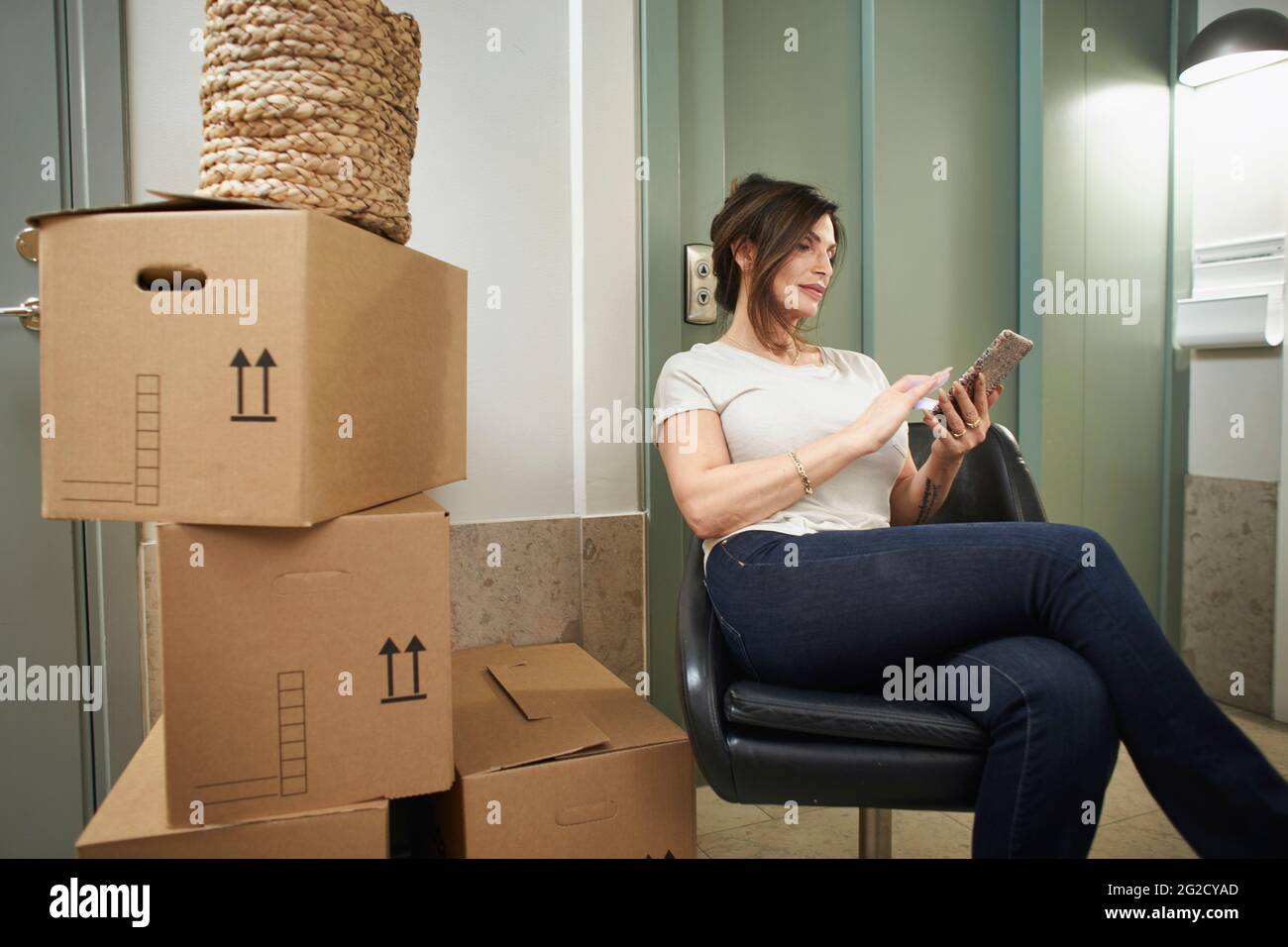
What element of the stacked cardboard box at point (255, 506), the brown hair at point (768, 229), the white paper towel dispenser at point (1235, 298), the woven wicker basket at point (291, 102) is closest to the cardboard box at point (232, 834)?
the stacked cardboard box at point (255, 506)

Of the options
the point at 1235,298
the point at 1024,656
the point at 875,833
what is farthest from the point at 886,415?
the point at 1235,298

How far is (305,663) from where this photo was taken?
1.02m

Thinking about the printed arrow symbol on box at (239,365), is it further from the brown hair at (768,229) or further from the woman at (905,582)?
the brown hair at (768,229)

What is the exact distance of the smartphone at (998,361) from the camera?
1.26m

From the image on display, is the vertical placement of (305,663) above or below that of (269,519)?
below

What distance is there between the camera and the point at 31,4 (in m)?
1.34

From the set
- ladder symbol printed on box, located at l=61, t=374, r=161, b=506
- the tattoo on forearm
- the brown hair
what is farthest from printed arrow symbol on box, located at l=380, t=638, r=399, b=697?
the tattoo on forearm

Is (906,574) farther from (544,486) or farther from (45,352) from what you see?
(45,352)

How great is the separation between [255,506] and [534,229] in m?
0.95

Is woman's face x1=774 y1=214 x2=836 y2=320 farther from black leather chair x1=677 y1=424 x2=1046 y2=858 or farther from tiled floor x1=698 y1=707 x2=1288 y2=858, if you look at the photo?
tiled floor x1=698 y1=707 x2=1288 y2=858

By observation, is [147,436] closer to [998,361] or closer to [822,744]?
[822,744]

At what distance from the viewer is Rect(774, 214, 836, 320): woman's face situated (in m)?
1.42
